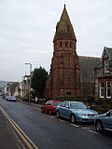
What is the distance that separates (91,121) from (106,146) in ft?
29.0

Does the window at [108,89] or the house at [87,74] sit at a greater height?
the house at [87,74]

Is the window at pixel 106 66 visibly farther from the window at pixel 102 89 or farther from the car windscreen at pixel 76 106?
the car windscreen at pixel 76 106

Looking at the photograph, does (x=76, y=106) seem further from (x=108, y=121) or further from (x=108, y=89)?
(x=108, y=89)

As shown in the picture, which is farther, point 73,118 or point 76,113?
point 73,118

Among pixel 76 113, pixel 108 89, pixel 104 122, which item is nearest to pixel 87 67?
pixel 108 89

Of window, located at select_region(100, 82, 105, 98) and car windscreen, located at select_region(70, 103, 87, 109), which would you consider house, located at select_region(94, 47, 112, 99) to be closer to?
window, located at select_region(100, 82, 105, 98)

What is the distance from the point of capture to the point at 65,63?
7544cm

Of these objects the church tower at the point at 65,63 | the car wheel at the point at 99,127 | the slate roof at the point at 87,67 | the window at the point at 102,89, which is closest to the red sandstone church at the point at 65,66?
the church tower at the point at 65,63

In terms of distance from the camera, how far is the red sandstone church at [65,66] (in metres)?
74.7

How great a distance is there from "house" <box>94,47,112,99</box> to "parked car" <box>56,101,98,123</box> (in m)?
15.9

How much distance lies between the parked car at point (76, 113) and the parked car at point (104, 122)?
12.9 ft

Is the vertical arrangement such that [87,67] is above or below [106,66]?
above

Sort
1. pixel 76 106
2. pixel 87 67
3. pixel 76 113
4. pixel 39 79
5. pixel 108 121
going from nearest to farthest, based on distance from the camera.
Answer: pixel 108 121 < pixel 76 113 < pixel 76 106 < pixel 39 79 < pixel 87 67

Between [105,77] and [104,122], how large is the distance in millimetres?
24798
